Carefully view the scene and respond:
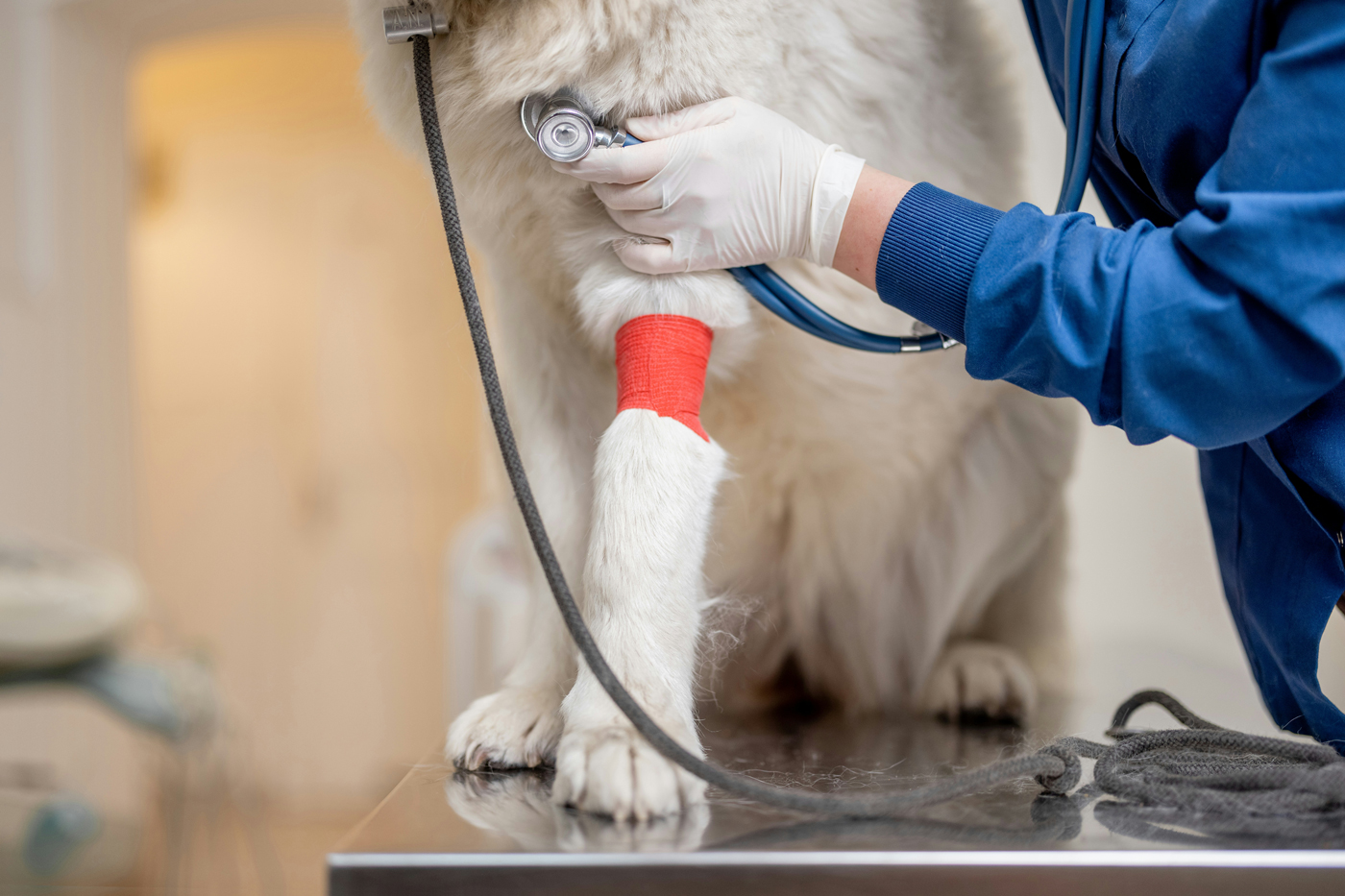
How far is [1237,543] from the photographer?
2.93 ft

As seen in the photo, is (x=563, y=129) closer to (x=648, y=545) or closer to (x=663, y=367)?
(x=663, y=367)

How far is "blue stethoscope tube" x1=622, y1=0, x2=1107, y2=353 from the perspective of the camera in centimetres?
79

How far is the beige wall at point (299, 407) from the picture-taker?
4.14 metres

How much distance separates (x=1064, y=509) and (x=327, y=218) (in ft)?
12.8

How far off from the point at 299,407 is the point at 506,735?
3.81 m

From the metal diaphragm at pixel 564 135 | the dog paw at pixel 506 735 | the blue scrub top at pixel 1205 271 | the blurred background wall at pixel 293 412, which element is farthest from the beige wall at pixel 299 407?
the blue scrub top at pixel 1205 271

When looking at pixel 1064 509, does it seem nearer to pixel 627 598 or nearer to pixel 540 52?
pixel 627 598

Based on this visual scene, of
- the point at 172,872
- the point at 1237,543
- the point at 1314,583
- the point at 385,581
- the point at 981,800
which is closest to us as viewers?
the point at 981,800

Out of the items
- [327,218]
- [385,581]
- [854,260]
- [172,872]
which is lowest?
[172,872]

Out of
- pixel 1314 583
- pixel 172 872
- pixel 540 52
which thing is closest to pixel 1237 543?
pixel 1314 583

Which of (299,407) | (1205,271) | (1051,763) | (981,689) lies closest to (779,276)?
(1205,271)

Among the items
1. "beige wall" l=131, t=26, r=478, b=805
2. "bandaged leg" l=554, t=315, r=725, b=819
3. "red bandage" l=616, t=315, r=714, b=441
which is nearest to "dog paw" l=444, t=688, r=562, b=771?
"bandaged leg" l=554, t=315, r=725, b=819

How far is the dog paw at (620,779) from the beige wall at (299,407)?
3634 mm

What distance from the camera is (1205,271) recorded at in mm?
632
